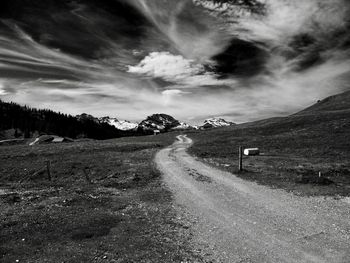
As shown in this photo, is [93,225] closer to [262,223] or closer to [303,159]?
[262,223]

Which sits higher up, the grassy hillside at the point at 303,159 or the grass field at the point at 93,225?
the grassy hillside at the point at 303,159

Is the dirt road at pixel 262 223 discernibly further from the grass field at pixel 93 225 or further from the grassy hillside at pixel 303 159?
the grassy hillside at pixel 303 159

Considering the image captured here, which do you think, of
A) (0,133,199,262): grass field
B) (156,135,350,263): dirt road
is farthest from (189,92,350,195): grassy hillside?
(0,133,199,262): grass field

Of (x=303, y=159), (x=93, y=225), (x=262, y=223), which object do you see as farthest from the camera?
(x=303, y=159)

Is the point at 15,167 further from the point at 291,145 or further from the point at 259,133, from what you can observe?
the point at 259,133

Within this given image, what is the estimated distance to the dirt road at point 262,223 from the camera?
991cm

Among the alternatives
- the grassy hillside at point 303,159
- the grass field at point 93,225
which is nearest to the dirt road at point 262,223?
the grass field at point 93,225

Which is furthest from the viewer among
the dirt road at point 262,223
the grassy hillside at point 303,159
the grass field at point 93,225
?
the grassy hillside at point 303,159

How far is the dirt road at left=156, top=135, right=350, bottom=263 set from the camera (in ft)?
32.5

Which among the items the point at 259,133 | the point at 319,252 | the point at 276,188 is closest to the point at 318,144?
the point at 259,133

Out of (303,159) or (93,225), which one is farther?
(303,159)

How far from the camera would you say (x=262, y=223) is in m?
13.0

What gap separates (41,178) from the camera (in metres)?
29.7

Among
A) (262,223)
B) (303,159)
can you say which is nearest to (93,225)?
(262,223)
